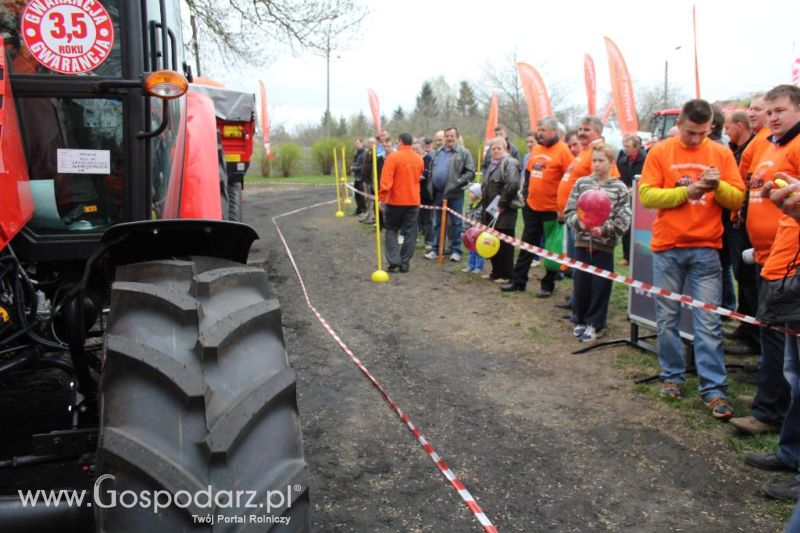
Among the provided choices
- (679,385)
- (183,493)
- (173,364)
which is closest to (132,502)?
(183,493)

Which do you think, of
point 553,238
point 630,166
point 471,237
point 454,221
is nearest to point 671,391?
point 553,238

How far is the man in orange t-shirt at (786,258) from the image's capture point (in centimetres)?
358

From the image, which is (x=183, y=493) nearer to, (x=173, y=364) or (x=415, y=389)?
(x=173, y=364)

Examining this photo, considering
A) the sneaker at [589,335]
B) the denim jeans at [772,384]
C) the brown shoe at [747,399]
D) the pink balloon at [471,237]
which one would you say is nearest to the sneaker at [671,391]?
the brown shoe at [747,399]

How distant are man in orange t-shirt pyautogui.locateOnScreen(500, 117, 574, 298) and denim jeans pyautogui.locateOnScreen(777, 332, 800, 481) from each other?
4.47 metres

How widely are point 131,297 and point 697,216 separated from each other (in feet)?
12.9

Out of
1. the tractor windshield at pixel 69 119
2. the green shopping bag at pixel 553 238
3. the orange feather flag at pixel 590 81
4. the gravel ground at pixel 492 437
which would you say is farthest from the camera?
the orange feather flag at pixel 590 81

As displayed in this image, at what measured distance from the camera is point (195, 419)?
5.91 feet

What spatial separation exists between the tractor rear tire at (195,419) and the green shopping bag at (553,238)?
6546 mm

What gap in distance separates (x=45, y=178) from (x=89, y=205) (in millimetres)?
187

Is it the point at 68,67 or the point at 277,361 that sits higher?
the point at 68,67

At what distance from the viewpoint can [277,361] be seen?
2.08 m

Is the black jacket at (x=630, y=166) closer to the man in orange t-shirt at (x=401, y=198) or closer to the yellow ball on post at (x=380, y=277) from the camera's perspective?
the man in orange t-shirt at (x=401, y=198)

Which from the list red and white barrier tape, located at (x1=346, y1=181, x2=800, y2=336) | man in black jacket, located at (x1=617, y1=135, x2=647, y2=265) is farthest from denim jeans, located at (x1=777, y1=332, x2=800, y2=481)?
man in black jacket, located at (x1=617, y1=135, x2=647, y2=265)
